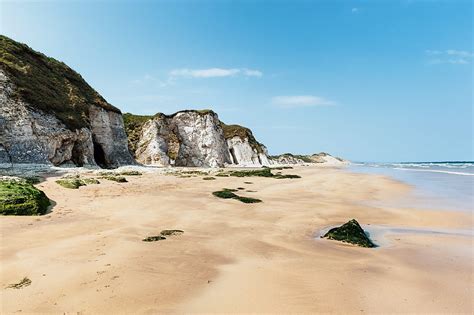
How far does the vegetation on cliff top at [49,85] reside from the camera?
92.6 feet

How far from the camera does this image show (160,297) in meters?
4.38

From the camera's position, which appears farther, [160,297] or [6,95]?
[6,95]

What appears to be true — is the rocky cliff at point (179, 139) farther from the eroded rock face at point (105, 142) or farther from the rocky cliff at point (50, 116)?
the eroded rock face at point (105, 142)

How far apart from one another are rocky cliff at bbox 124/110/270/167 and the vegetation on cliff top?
496 inches

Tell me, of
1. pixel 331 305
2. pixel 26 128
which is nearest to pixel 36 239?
pixel 331 305

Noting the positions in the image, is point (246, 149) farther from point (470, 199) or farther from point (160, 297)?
point (160, 297)

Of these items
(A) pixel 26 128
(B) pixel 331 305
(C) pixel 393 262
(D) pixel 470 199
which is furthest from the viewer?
(A) pixel 26 128

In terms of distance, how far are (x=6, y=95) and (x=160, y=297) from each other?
29021 millimetres

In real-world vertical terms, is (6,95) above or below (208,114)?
below

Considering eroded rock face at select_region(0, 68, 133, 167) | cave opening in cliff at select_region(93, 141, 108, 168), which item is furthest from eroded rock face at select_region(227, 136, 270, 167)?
eroded rock face at select_region(0, 68, 133, 167)

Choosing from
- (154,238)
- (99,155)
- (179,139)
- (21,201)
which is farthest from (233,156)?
(154,238)

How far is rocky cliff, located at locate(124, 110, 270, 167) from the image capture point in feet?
174

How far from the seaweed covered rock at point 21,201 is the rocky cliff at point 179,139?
42.0 m

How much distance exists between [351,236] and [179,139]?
5328 centimetres
